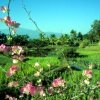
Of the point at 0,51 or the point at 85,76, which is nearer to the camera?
the point at 0,51

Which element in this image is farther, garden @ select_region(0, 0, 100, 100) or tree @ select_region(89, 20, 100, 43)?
tree @ select_region(89, 20, 100, 43)

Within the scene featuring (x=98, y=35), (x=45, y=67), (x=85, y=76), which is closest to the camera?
(x=85, y=76)

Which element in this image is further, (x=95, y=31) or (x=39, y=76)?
(x=95, y=31)

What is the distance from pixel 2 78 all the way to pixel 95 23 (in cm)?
6696

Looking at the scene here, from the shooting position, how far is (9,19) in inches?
166

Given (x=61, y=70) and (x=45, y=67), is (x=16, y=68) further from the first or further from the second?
(x=45, y=67)

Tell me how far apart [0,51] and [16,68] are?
41.4 inches

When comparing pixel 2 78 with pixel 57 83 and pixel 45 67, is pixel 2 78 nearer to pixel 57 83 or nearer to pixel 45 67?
pixel 45 67

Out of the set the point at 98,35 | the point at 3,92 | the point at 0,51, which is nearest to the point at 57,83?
the point at 0,51

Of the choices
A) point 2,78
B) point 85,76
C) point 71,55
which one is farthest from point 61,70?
point 71,55

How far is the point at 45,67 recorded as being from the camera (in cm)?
1603

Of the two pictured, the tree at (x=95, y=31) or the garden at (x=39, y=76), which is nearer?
the garden at (x=39, y=76)

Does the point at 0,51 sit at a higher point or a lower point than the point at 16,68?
higher

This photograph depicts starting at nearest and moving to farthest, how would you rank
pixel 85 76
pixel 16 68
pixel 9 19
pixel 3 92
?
1. pixel 9 19
2. pixel 16 68
3. pixel 85 76
4. pixel 3 92
